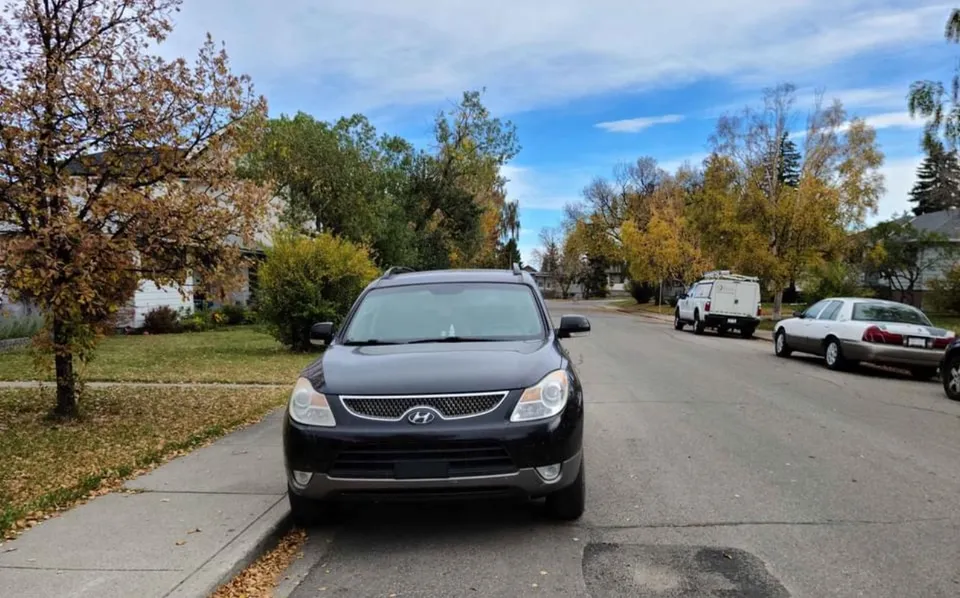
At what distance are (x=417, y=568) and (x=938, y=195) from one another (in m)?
22.0

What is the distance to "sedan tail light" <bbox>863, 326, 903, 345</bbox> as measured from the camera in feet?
43.9

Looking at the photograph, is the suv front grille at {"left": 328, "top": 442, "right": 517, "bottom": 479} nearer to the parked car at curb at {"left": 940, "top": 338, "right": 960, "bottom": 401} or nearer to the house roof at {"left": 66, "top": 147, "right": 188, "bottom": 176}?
the house roof at {"left": 66, "top": 147, "right": 188, "bottom": 176}

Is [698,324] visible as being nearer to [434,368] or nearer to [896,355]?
[896,355]

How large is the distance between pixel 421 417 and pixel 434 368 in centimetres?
39

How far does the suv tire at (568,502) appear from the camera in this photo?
15.8ft

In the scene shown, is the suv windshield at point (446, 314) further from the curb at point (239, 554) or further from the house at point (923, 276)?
the house at point (923, 276)

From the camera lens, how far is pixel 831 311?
615 inches

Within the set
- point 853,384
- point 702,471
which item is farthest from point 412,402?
point 853,384

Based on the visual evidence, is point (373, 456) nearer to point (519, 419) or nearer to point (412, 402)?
point (412, 402)

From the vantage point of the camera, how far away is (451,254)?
39625 millimetres

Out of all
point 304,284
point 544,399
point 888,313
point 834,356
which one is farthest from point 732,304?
point 544,399

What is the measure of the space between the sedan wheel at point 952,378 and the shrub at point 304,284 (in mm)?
11495

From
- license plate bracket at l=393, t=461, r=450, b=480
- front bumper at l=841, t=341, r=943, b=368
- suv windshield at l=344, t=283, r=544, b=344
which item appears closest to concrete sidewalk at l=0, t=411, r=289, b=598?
license plate bracket at l=393, t=461, r=450, b=480

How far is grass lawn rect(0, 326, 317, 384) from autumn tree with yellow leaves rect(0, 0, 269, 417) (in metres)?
1.22
